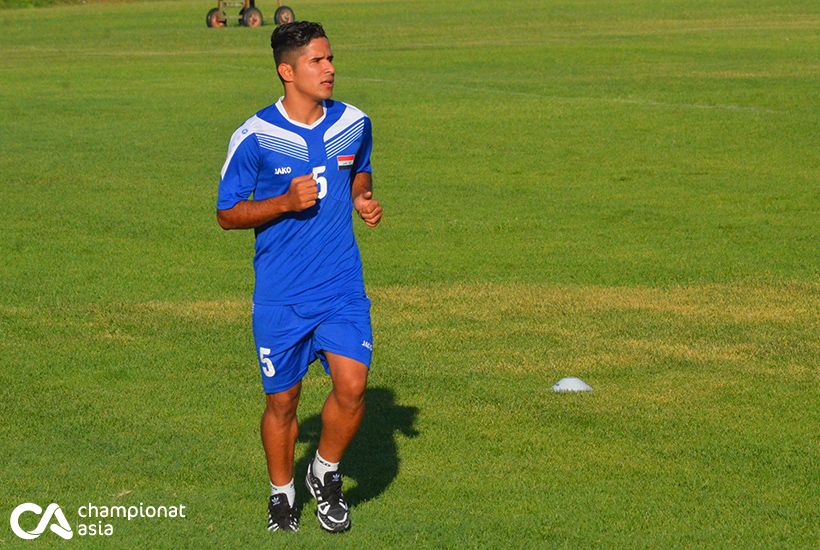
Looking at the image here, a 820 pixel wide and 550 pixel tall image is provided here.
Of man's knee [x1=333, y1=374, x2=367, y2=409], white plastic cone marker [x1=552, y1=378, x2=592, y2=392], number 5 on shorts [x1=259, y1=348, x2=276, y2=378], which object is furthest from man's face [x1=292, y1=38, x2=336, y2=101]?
white plastic cone marker [x1=552, y1=378, x2=592, y2=392]

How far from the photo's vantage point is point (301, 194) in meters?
6.86

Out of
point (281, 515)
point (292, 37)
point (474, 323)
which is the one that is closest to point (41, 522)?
point (281, 515)

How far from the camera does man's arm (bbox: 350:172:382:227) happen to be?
24.0 ft

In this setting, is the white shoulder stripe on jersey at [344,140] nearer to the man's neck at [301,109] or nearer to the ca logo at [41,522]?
the man's neck at [301,109]

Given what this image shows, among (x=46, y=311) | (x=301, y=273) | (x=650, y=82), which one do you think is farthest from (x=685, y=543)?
(x=650, y=82)

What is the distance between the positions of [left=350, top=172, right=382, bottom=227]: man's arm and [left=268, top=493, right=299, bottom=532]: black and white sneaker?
1.39 meters

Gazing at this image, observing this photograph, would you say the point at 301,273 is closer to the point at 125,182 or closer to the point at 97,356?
the point at 97,356

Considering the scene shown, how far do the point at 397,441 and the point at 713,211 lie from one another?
937cm

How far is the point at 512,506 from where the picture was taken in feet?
25.3

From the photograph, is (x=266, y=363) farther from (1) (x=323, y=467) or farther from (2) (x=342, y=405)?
(1) (x=323, y=467)

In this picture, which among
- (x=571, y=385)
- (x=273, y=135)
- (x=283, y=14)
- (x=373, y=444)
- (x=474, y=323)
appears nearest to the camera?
(x=273, y=135)

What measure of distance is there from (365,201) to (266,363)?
0.91 meters

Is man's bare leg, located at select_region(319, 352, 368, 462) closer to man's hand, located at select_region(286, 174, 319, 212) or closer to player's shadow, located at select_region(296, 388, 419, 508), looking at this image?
player's shadow, located at select_region(296, 388, 419, 508)

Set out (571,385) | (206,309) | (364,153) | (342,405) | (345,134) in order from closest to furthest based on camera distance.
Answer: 1. (342,405)
2. (345,134)
3. (364,153)
4. (571,385)
5. (206,309)
